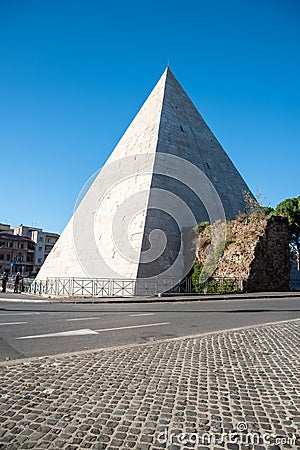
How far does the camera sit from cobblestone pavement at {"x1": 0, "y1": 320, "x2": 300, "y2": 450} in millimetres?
2279

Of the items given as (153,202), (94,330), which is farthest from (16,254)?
(94,330)

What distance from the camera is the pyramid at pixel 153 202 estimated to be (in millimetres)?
18750

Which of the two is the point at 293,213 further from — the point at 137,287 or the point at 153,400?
the point at 153,400

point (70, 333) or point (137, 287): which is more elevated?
point (137, 287)

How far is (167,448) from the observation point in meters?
2.16

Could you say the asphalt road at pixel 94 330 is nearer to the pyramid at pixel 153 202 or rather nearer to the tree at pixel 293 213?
the pyramid at pixel 153 202

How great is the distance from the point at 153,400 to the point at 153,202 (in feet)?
56.3

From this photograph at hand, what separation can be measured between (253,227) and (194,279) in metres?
4.77

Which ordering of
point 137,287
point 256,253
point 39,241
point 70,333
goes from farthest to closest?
point 39,241, point 256,253, point 137,287, point 70,333

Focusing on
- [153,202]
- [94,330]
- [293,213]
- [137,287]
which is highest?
[293,213]

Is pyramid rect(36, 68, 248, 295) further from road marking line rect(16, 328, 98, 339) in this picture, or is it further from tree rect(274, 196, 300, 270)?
road marking line rect(16, 328, 98, 339)

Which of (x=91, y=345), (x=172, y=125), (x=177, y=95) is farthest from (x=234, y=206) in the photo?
(x=91, y=345)

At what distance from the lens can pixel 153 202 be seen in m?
19.8

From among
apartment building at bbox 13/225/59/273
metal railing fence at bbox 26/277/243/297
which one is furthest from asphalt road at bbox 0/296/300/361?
apartment building at bbox 13/225/59/273
